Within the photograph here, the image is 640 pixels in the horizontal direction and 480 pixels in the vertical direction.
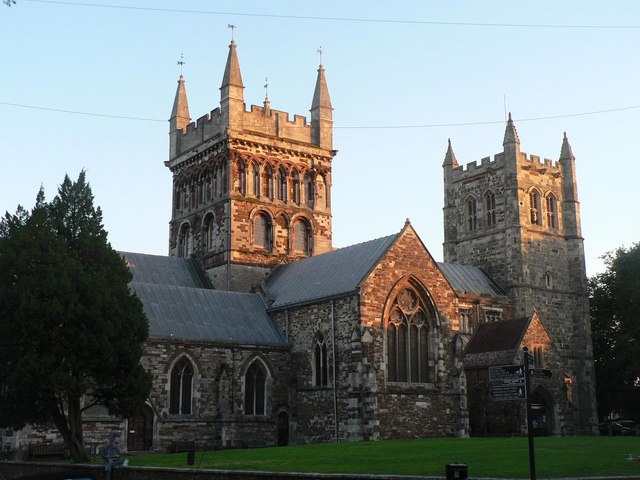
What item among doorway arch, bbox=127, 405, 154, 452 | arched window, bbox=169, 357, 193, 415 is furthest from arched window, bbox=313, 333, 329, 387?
doorway arch, bbox=127, 405, 154, 452

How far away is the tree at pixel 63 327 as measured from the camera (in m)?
29.2

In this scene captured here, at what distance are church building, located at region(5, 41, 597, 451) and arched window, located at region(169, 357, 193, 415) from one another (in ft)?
0.24

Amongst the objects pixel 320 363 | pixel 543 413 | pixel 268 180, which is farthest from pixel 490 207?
pixel 320 363

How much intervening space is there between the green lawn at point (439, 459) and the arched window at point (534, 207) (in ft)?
101

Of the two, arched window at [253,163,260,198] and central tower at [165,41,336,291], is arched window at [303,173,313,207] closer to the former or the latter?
central tower at [165,41,336,291]

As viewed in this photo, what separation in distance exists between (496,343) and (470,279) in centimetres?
1165

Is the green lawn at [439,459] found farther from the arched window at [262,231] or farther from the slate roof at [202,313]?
the arched window at [262,231]

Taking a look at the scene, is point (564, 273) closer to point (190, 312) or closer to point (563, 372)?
point (563, 372)

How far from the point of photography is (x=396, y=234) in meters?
42.9

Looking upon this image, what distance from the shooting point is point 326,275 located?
1774 inches

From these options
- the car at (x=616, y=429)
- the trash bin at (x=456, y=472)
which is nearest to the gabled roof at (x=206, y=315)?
the car at (x=616, y=429)

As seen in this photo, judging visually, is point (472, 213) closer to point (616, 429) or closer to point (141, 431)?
point (616, 429)

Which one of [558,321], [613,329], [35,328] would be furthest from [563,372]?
[35,328]

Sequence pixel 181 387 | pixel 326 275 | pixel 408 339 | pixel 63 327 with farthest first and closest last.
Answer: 1. pixel 326 275
2. pixel 408 339
3. pixel 181 387
4. pixel 63 327
